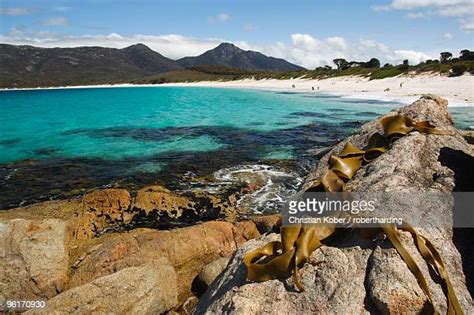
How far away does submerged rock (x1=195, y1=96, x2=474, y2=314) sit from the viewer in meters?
3.36

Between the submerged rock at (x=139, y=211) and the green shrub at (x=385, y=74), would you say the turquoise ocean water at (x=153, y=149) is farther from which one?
the green shrub at (x=385, y=74)

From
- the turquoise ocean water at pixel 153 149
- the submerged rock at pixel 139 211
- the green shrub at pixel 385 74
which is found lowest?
the turquoise ocean water at pixel 153 149

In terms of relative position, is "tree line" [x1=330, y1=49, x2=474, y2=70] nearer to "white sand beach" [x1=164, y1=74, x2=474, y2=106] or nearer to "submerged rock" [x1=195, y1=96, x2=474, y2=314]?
"white sand beach" [x1=164, y1=74, x2=474, y2=106]

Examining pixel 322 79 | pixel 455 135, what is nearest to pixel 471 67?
pixel 322 79

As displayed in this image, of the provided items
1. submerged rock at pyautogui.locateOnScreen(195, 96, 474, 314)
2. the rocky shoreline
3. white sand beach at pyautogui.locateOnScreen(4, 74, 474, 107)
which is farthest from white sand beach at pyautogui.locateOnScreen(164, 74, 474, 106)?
submerged rock at pyautogui.locateOnScreen(195, 96, 474, 314)

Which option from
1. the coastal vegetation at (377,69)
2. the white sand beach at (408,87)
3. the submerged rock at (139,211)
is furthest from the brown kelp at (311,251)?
the coastal vegetation at (377,69)

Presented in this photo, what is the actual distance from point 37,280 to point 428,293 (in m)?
6.40

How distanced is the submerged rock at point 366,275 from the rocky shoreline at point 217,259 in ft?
0.03

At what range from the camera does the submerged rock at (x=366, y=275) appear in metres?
3.36

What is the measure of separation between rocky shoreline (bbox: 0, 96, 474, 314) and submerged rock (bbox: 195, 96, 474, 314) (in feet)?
0.03

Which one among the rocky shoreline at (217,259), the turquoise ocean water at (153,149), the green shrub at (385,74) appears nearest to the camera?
the rocky shoreline at (217,259)

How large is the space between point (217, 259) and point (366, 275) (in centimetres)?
445

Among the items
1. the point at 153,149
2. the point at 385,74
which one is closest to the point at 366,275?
the point at 153,149

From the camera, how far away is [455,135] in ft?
18.5
